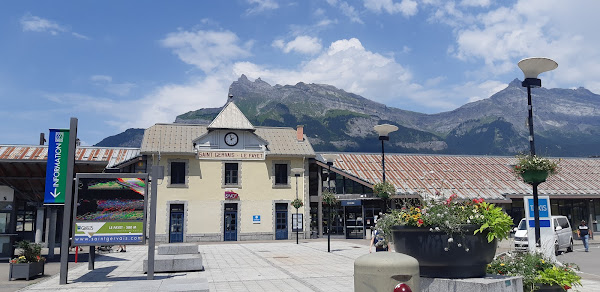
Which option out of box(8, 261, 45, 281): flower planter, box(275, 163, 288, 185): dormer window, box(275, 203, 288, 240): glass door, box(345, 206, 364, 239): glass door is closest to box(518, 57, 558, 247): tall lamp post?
box(8, 261, 45, 281): flower planter

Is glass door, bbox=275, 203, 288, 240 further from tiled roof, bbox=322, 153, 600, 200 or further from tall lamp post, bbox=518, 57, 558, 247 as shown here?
tall lamp post, bbox=518, 57, 558, 247

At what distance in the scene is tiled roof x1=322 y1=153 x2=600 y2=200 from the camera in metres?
33.4

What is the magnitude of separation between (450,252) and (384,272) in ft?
5.34

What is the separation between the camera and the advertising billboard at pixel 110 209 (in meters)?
12.1

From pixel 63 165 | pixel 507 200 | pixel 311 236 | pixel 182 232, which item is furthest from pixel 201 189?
pixel 507 200

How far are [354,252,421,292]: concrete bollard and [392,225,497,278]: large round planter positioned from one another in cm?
114

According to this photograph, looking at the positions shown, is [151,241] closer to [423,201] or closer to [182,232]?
[423,201]

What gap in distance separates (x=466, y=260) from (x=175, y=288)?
5105mm

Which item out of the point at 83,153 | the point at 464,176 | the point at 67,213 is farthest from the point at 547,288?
the point at 83,153

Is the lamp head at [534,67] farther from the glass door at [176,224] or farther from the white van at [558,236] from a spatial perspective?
the glass door at [176,224]

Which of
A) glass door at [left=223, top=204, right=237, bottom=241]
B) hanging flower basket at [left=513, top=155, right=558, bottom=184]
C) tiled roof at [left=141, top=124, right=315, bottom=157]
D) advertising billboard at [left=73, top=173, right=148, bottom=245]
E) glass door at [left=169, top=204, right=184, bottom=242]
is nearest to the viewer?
hanging flower basket at [left=513, top=155, right=558, bottom=184]

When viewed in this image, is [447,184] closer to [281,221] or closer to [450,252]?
[281,221]

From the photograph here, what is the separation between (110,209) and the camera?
40.3 ft

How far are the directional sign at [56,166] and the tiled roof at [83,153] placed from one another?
16.4m
